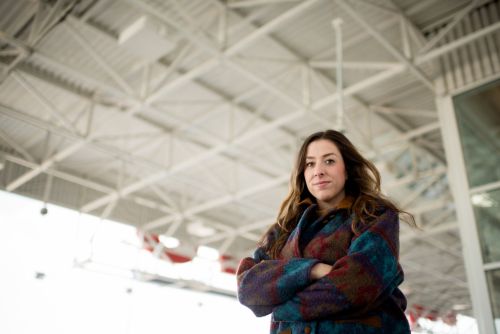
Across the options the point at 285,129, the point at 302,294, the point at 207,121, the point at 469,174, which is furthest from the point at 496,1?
the point at 302,294

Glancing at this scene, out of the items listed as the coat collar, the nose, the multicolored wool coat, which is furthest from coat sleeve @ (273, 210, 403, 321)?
the nose

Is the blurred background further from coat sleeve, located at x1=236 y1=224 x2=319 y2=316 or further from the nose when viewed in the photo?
coat sleeve, located at x1=236 y1=224 x2=319 y2=316

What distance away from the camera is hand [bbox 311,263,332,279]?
4.67 feet

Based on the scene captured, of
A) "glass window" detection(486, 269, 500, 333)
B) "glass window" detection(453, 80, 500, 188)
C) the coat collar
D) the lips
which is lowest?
the coat collar

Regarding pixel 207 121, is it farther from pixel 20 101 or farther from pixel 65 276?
pixel 65 276

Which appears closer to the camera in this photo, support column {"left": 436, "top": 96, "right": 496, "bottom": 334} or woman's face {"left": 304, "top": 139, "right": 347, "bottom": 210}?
woman's face {"left": 304, "top": 139, "right": 347, "bottom": 210}

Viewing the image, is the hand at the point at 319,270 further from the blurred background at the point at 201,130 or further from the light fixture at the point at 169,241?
the light fixture at the point at 169,241

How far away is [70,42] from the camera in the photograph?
324 inches

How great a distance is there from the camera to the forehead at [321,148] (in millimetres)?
1768

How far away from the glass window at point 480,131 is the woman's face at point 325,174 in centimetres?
533

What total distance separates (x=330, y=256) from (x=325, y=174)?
310mm

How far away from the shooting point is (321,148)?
1.78 metres

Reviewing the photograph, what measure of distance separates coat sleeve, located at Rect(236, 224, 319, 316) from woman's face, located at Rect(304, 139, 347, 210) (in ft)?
1.01

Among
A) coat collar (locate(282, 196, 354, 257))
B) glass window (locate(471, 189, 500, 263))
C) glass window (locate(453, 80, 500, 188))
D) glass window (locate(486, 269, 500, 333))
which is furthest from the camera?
glass window (locate(453, 80, 500, 188))
